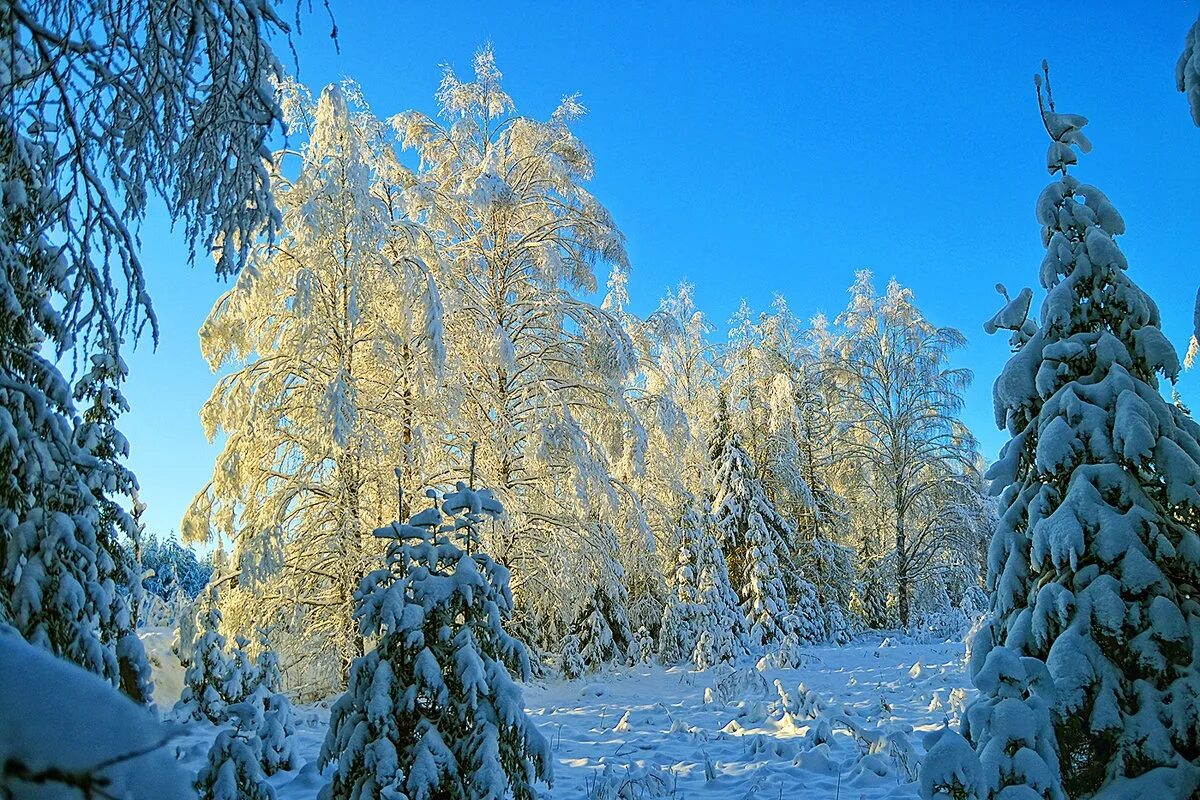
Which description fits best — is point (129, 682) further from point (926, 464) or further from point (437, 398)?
point (926, 464)

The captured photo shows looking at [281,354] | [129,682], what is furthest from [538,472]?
[129,682]

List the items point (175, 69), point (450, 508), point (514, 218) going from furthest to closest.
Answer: point (514, 218)
point (450, 508)
point (175, 69)

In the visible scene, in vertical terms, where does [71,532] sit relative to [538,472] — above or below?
below

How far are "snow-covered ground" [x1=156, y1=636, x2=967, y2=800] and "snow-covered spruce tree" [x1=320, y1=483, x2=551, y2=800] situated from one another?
1.86m

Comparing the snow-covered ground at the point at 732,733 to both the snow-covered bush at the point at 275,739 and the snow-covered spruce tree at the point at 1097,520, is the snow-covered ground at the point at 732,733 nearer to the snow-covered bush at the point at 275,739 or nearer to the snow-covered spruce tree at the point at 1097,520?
the snow-covered bush at the point at 275,739

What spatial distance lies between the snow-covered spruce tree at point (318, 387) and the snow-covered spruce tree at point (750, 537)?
339 inches

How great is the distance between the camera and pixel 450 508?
3547 millimetres

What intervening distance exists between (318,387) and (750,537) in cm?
1025

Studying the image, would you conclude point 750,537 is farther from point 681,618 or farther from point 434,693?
point 434,693

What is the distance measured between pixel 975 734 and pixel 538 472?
764 centimetres

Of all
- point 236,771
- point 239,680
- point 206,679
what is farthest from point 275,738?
point 236,771

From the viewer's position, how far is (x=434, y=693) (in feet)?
10.6

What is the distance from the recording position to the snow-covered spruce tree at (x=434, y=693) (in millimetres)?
3084

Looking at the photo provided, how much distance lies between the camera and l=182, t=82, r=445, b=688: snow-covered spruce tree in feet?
29.9
